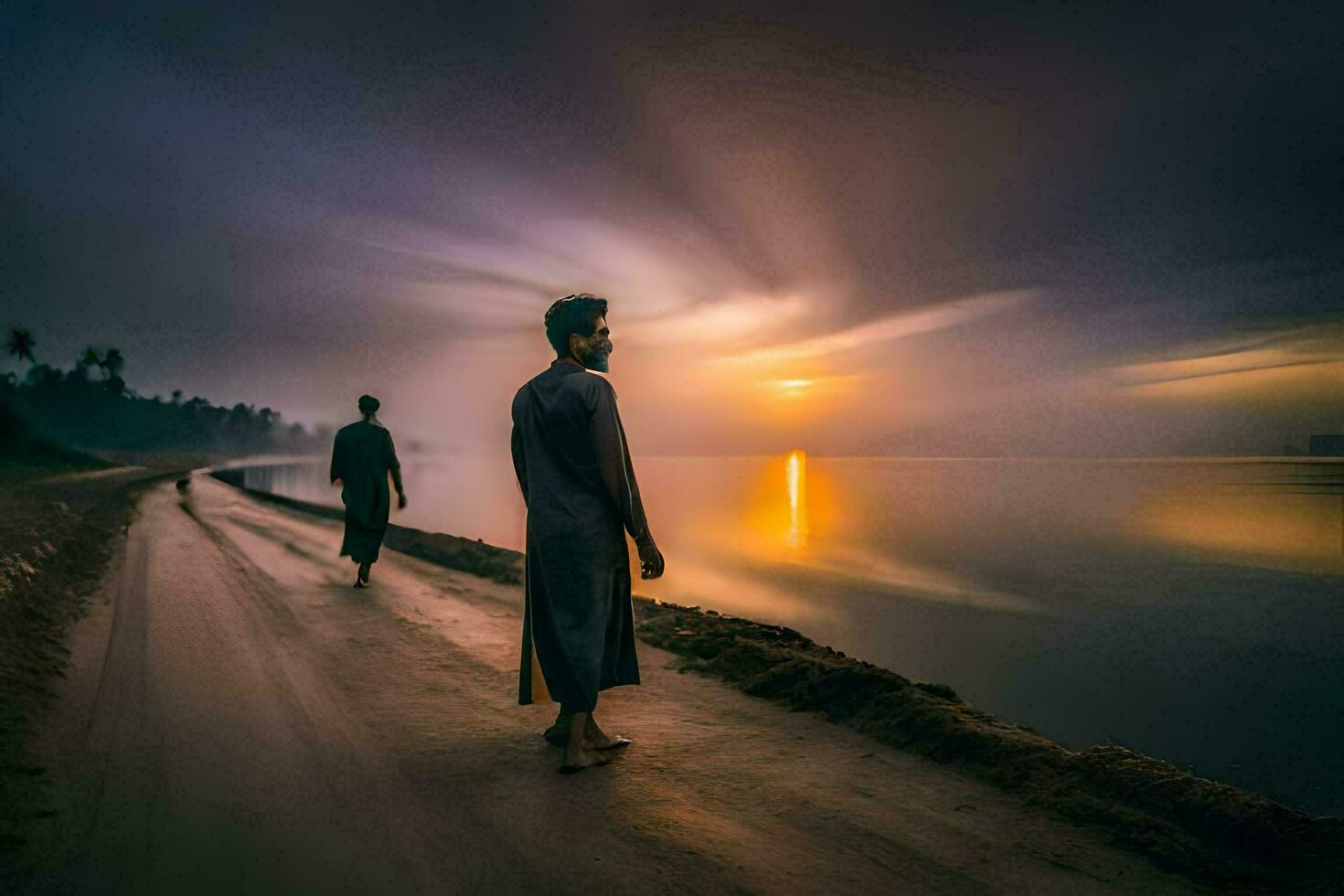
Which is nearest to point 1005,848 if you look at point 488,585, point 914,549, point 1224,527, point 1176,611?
point 488,585

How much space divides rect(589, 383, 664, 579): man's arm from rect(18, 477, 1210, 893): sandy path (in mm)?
1183

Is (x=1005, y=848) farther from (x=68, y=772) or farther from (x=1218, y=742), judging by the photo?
(x=1218, y=742)

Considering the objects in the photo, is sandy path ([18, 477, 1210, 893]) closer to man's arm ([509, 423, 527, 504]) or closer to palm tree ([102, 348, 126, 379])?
man's arm ([509, 423, 527, 504])

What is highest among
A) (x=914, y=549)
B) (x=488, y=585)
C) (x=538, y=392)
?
(x=538, y=392)

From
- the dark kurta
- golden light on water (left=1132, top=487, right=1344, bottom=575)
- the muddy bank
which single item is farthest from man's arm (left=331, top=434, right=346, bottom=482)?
golden light on water (left=1132, top=487, right=1344, bottom=575)

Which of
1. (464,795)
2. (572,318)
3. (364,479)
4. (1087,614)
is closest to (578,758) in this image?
(464,795)

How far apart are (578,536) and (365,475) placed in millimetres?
7960

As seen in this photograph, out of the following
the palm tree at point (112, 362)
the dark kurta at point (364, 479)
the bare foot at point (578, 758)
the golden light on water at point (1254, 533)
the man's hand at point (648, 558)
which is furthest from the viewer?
the palm tree at point (112, 362)

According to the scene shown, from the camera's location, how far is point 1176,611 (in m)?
20.8

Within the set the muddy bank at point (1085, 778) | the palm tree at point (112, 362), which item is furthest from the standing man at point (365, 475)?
the palm tree at point (112, 362)

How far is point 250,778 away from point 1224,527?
6262cm

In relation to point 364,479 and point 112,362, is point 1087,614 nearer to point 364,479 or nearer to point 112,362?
point 364,479

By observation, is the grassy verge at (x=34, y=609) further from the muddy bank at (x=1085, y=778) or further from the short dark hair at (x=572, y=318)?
the muddy bank at (x=1085, y=778)

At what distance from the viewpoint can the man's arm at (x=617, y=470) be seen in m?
4.04
